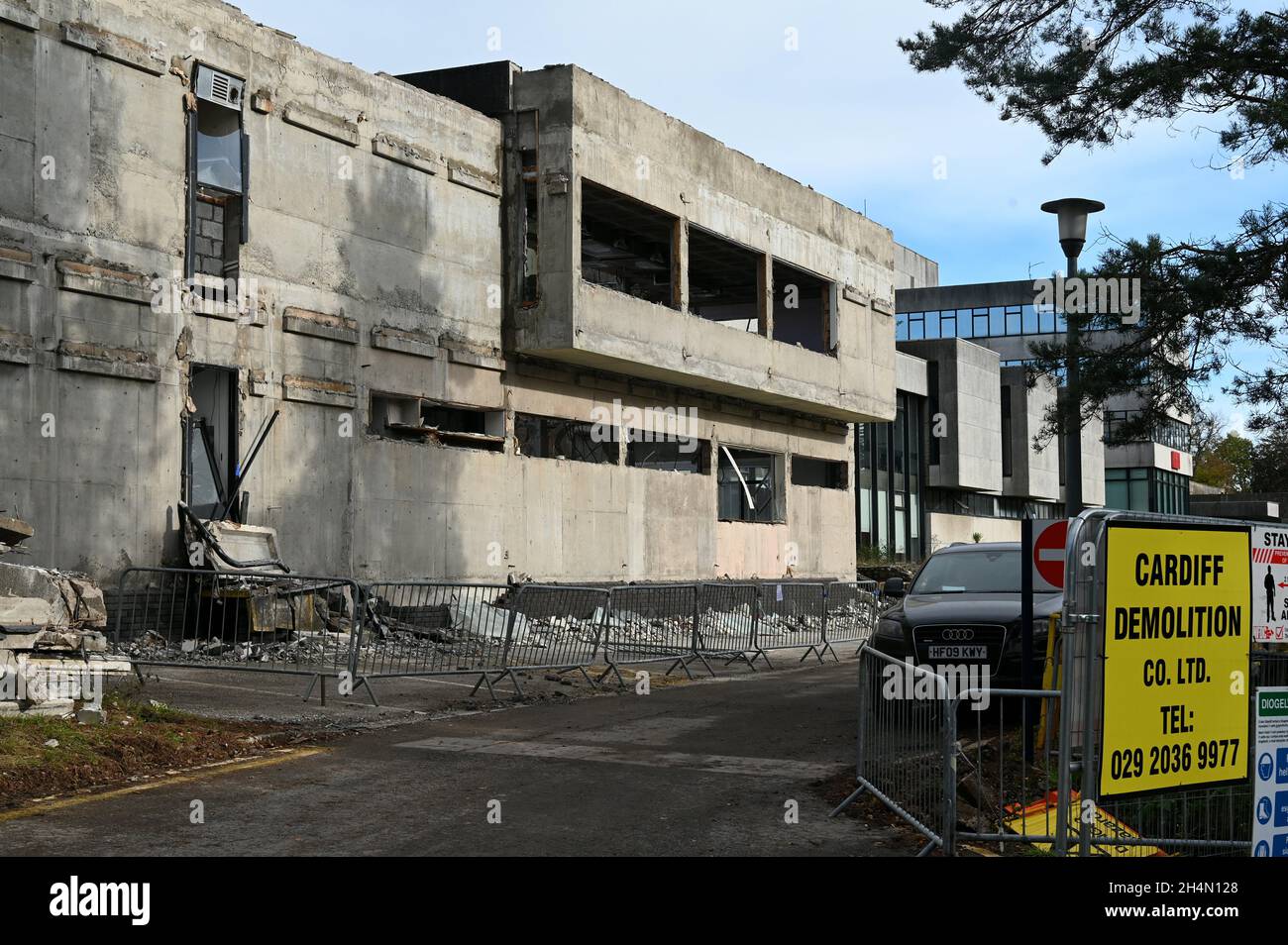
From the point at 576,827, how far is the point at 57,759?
4126 mm

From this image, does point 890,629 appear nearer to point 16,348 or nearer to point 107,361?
point 107,361

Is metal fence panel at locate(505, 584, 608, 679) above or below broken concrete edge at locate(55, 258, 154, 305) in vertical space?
below

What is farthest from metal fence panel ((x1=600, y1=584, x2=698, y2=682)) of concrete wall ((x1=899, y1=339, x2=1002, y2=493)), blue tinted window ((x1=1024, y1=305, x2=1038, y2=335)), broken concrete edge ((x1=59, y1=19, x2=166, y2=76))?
blue tinted window ((x1=1024, y1=305, x2=1038, y2=335))

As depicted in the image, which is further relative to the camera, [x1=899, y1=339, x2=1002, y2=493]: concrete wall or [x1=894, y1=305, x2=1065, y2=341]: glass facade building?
[x1=894, y1=305, x2=1065, y2=341]: glass facade building

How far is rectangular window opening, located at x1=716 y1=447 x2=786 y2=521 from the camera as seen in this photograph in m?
34.9

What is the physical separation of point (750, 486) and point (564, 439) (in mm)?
11335

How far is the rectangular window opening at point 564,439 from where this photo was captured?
2700 centimetres

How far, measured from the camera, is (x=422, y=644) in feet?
51.4

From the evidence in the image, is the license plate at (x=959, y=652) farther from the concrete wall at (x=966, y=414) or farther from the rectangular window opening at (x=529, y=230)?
the concrete wall at (x=966, y=414)

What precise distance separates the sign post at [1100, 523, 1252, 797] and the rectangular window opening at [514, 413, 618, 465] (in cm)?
1865

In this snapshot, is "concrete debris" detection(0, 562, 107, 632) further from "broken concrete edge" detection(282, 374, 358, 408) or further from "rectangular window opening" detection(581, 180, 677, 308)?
"rectangular window opening" detection(581, 180, 677, 308)
